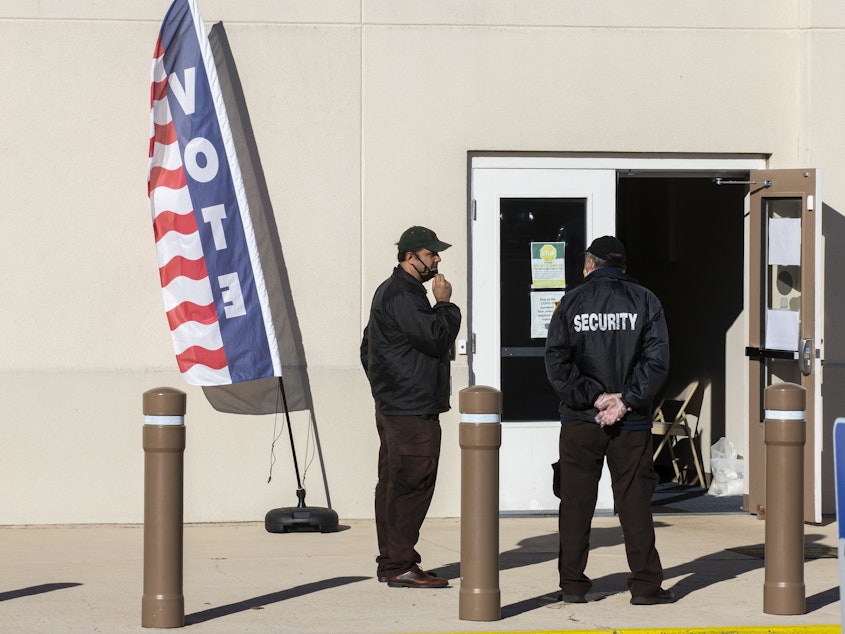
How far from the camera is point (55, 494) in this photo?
9969 millimetres

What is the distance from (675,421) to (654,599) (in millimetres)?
5477

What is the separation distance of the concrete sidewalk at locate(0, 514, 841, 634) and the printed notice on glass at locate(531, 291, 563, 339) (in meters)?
1.39

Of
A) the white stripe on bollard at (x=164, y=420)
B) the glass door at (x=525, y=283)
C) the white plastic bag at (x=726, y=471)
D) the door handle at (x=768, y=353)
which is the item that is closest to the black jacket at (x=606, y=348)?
the white stripe on bollard at (x=164, y=420)

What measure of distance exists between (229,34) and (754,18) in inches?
154

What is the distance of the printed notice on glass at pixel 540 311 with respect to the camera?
10.5 metres

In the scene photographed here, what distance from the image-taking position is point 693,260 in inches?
531

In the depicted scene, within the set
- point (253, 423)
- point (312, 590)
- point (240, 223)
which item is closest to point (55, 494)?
point (253, 423)

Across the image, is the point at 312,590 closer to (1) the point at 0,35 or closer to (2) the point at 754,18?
(1) the point at 0,35

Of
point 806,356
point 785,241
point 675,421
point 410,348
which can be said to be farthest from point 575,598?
point 675,421

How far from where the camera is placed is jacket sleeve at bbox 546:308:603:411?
22.9 ft

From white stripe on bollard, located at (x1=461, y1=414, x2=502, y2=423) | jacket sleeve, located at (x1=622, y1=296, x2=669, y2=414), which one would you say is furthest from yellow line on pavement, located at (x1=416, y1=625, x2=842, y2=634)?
jacket sleeve, located at (x1=622, y1=296, x2=669, y2=414)

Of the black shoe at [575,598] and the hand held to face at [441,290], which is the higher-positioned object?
the hand held to face at [441,290]

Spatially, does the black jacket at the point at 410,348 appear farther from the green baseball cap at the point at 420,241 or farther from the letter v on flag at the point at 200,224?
the letter v on flag at the point at 200,224

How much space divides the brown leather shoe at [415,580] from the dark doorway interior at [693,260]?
5.59 m
